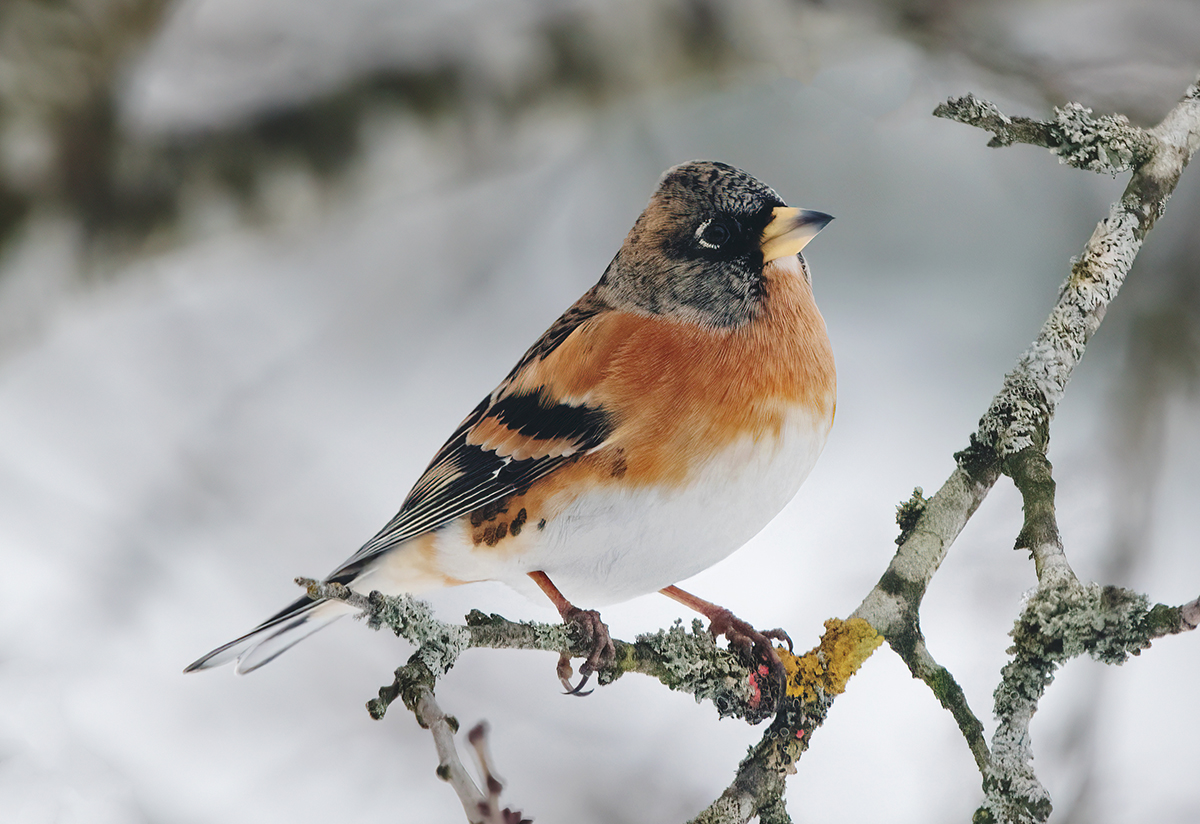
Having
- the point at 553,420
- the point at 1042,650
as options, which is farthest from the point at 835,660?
the point at 553,420

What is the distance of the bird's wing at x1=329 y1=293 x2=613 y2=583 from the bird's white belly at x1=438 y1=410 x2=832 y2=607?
0.22 ft

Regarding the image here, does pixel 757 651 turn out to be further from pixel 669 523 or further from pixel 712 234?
pixel 712 234

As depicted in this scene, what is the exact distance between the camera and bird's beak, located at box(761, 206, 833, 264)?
104 cm

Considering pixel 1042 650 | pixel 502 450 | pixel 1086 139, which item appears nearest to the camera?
pixel 1042 650

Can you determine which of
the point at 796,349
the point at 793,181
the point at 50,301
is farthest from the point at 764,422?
the point at 50,301

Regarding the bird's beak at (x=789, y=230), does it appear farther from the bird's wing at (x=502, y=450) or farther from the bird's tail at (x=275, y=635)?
the bird's tail at (x=275, y=635)

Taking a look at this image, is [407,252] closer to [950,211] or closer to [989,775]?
[950,211]

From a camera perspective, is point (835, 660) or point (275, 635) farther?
point (275, 635)

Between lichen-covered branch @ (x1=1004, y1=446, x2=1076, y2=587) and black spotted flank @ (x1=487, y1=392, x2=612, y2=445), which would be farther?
black spotted flank @ (x1=487, y1=392, x2=612, y2=445)

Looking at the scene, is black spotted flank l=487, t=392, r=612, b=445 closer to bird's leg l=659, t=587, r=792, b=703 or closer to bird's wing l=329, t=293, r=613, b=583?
bird's wing l=329, t=293, r=613, b=583

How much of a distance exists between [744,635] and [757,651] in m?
Result: 0.04

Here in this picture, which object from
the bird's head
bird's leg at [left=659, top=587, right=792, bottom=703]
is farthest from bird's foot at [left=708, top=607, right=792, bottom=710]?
the bird's head

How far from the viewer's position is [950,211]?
68.7 inches

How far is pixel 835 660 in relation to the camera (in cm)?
105
